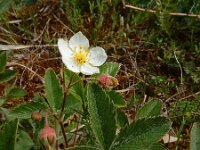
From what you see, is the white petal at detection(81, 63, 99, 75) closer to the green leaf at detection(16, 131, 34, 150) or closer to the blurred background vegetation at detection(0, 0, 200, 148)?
the green leaf at detection(16, 131, 34, 150)

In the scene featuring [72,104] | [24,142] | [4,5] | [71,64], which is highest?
[4,5]

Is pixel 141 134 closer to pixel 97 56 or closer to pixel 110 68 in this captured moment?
pixel 110 68

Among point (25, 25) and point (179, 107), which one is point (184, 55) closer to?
point (179, 107)

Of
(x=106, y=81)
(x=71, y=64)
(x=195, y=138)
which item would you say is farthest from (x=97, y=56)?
(x=195, y=138)

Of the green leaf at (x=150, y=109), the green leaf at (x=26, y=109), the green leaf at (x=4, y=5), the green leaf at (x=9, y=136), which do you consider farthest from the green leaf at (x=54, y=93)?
the green leaf at (x=4, y=5)

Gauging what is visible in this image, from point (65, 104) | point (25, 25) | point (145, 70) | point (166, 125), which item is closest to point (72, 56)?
point (65, 104)

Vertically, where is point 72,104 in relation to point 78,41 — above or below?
below
